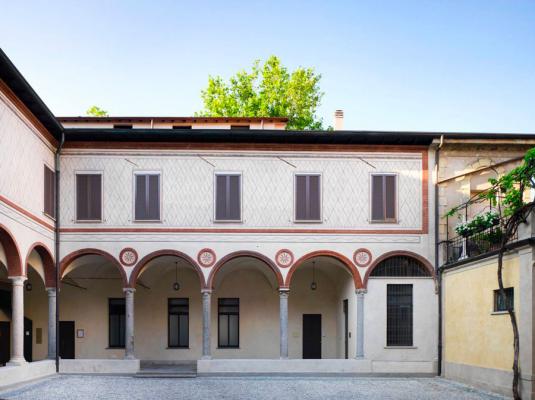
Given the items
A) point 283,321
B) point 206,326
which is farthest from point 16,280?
point 283,321

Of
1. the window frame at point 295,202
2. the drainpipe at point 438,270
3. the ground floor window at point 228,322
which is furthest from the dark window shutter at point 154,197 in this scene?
the drainpipe at point 438,270

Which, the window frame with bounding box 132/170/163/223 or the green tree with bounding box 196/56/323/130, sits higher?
the green tree with bounding box 196/56/323/130

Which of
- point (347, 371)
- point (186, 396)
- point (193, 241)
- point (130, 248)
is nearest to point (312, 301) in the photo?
point (347, 371)

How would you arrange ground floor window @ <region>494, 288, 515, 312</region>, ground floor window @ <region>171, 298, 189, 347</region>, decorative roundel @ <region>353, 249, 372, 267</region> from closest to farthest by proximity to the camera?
ground floor window @ <region>494, 288, 515, 312</region> < decorative roundel @ <region>353, 249, 372, 267</region> < ground floor window @ <region>171, 298, 189, 347</region>

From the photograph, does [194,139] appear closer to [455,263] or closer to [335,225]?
[335,225]

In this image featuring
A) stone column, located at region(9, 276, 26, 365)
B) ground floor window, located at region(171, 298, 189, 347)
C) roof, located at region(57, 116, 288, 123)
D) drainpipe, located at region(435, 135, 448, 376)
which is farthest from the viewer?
roof, located at region(57, 116, 288, 123)

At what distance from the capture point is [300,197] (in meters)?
19.9

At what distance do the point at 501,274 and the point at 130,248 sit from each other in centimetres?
1128

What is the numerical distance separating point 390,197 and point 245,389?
800 centimetres

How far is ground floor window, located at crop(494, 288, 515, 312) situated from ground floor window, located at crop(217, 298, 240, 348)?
10853 mm

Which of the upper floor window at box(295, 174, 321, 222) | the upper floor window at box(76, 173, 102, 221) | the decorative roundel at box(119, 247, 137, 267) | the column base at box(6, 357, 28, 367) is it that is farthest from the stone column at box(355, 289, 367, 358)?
the column base at box(6, 357, 28, 367)

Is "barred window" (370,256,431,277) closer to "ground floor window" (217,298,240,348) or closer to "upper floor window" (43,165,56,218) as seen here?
"ground floor window" (217,298,240,348)

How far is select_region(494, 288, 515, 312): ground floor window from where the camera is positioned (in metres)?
13.8

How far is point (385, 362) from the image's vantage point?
1936 centimetres
